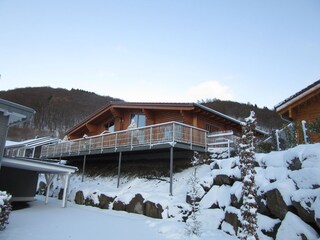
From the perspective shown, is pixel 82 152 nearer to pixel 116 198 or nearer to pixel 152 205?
pixel 116 198

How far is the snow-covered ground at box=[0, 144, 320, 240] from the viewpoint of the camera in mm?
7355

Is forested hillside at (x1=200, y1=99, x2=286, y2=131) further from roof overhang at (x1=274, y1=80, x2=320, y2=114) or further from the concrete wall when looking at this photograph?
the concrete wall

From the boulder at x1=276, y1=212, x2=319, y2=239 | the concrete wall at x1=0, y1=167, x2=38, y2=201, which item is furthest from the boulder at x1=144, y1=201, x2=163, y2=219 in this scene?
the concrete wall at x1=0, y1=167, x2=38, y2=201

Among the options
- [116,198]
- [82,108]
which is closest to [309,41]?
[116,198]

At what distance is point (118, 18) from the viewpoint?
1727 centimetres

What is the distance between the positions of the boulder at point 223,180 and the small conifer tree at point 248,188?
4.53 meters

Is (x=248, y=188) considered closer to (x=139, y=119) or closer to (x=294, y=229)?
(x=294, y=229)

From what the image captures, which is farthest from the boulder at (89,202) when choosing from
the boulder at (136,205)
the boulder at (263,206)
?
the boulder at (263,206)

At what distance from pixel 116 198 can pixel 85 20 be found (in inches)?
473

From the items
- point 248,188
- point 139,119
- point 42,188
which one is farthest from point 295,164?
point 42,188

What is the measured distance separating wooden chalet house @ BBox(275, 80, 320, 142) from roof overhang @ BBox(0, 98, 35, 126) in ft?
38.8

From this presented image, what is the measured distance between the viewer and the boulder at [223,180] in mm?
10477

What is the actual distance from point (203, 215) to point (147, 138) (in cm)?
633

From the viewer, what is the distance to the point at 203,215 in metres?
10.1
